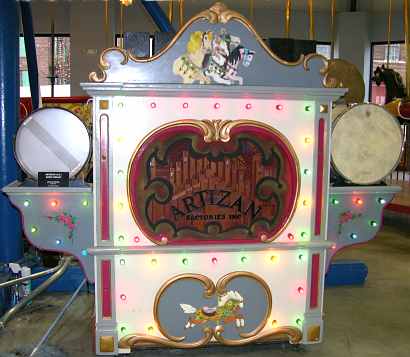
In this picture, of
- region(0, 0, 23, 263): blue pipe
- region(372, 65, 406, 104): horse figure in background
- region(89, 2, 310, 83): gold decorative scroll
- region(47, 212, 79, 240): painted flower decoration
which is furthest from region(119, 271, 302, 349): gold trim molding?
region(372, 65, 406, 104): horse figure in background

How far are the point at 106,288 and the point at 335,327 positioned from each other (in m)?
1.48

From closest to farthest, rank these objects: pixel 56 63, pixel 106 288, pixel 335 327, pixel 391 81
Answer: pixel 106 288
pixel 335 327
pixel 391 81
pixel 56 63

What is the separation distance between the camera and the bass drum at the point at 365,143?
10.4 ft

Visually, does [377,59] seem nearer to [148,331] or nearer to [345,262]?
[345,262]

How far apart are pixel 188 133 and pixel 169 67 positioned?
13.4 inches

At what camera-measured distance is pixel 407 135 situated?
8609 mm

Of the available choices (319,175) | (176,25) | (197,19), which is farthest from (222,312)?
(176,25)

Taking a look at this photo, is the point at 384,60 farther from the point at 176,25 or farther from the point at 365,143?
the point at 365,143

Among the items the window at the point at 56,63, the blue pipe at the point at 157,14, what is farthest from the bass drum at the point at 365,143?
the window at the point at 56,63

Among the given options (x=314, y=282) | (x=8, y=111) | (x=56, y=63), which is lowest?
(x=314, y=282)

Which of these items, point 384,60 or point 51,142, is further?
point 384,60

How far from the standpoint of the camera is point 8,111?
12.1ft

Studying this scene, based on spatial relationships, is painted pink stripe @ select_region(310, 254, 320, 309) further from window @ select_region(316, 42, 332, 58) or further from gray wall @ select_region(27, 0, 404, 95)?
window @ select_region(316, 42, 332, 58)

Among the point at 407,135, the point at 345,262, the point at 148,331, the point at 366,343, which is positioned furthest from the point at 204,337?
the point at 407,135
